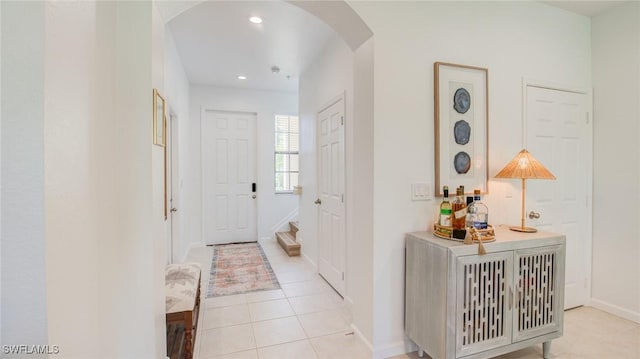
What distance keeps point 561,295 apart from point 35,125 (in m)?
2.94

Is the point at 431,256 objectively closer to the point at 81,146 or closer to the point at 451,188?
the point at 451,188

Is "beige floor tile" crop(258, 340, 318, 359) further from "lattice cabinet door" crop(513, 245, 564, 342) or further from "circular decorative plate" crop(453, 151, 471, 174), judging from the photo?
"circular decorative plate" crop(453, 151, 471, 174)

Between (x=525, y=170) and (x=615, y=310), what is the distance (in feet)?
5.73

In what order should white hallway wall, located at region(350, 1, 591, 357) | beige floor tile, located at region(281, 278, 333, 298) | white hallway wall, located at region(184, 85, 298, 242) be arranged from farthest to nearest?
white hallway wall, located at region(184, 85, 298, 242) < beige floor tile, located at region(281, 278, 333, 298) < white hallway wall, located at region(350, 1, 591, 357)

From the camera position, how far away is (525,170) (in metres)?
2.10

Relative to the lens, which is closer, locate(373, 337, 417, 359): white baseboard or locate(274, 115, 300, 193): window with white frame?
locate(373, 337, 417, 359): white baseboard

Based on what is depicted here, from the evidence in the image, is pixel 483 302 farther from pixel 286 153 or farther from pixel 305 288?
pixel 286 153

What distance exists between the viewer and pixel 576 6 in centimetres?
254

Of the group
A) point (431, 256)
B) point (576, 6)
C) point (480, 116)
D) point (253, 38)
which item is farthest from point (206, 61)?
point (576, 6)

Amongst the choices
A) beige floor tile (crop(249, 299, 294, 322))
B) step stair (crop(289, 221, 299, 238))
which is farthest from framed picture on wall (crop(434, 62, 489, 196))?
step stair (crop(289, 221, 299, 238))

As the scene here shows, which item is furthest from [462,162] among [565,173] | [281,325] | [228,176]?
[228,176]

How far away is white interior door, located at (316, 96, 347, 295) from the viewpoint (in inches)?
116

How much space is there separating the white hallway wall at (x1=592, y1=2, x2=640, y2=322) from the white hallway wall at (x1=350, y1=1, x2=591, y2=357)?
1.00 meters

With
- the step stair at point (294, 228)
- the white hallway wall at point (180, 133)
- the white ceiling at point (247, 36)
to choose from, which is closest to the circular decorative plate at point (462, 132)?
the white ceiling at point (247, 36)
